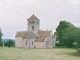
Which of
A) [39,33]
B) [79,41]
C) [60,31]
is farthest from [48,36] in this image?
[79,41]

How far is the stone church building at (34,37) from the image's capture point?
218ft

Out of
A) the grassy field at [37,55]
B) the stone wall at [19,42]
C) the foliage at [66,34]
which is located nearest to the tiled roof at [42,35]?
the foliage at [66,34]

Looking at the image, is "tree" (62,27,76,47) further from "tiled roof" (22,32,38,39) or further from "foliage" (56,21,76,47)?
"tiled roof" (22,32,38,39)

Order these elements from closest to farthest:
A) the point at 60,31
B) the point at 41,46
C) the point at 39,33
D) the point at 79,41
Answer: the point at 79,41, the point at 41,46, the point at 39,33, the point at 60,31

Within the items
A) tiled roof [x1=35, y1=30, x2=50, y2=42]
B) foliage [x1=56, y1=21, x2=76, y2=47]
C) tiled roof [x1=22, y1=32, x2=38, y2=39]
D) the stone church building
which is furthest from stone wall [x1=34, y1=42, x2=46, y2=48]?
foliage [x1=56, y1=21, x2=76, y2=47]

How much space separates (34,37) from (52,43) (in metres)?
8.01

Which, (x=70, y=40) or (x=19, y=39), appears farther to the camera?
(x=19, y=39)

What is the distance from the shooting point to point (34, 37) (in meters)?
66.9

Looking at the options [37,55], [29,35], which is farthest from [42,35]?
[37,55]

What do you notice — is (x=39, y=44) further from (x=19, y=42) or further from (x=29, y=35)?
(x=19, y=42)

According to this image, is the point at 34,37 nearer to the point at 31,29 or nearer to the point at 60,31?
the point at 31,29

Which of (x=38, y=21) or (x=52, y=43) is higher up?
(x=38, y=21)

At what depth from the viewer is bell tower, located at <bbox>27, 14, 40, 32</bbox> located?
71625mm

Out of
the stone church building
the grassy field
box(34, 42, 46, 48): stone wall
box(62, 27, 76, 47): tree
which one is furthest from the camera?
the stone church building
